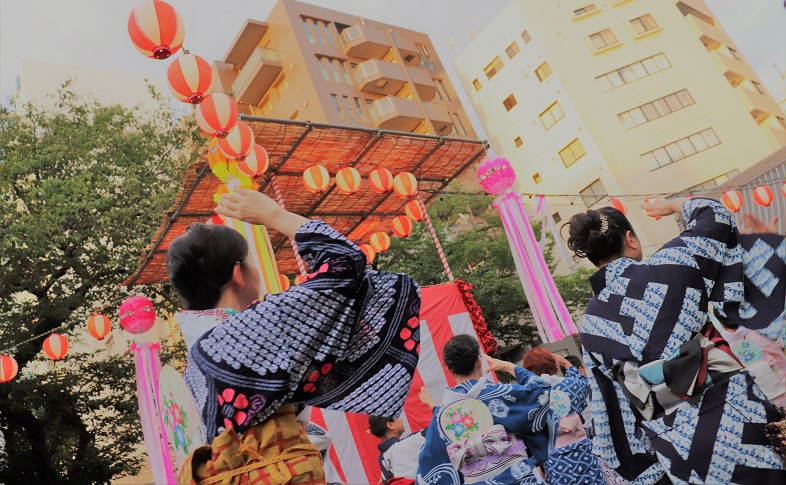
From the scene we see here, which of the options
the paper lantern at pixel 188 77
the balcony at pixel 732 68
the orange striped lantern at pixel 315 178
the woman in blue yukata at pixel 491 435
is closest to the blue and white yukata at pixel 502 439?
the woman in blue yukata at pixel 491 435

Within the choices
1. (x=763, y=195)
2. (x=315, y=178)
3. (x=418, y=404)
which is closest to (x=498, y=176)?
(x=315, y=178)

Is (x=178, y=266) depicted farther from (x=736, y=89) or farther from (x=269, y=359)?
(x=736, y=89)

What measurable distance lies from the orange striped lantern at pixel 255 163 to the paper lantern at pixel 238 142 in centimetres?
44

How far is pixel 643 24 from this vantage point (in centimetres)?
2886

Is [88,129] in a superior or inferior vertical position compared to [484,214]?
superior

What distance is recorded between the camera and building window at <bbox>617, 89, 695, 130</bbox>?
1069 inches

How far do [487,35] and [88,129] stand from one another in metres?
21.7

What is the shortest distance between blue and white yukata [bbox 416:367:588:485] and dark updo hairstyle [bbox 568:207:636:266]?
1.00 metres

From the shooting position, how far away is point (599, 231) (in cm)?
289

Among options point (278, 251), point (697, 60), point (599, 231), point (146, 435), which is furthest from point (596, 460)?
point (697, 60)

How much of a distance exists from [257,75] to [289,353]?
30.9 metres

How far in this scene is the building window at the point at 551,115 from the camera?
94.1 ft

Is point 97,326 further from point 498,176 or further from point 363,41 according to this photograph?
point 363,41

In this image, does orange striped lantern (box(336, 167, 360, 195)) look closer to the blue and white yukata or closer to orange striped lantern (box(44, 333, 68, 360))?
orange striped lantern (box(44, 333, 68, 360))
